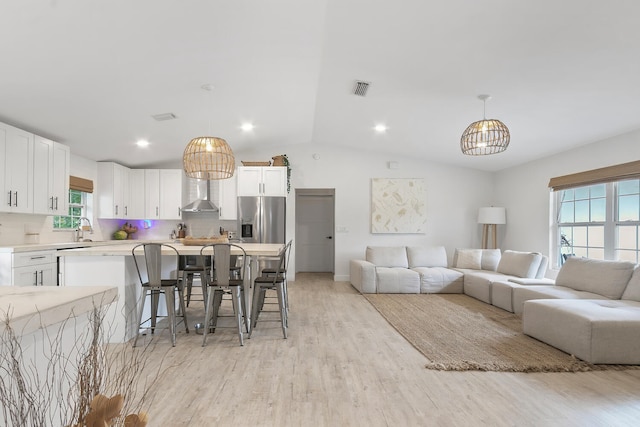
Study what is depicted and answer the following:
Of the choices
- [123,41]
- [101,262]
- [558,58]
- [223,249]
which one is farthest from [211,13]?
[558,58]

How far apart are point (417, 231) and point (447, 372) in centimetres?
511

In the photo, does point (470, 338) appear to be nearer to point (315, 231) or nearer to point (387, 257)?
point (387, 257)

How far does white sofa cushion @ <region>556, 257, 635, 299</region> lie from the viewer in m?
4.11

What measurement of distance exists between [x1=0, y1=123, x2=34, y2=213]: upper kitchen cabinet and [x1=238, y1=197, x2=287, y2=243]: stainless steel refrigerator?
3.35m

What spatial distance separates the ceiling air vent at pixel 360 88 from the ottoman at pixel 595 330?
313 cm

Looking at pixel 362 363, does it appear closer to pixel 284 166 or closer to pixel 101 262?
pixel 101 262

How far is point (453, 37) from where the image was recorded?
3.38 metres

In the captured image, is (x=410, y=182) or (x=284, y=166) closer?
(x=284, y=166)

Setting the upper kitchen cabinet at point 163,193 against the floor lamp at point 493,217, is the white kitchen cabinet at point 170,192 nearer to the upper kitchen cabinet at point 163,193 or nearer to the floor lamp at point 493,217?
the upper kitchen cabinet at point 163,193

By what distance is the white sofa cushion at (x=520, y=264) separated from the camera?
565cm

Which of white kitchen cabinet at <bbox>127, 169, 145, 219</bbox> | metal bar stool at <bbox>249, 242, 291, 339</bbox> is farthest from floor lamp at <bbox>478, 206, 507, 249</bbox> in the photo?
white kitchen cabinet at <bbox>127, 169, 145, 219</bbox>

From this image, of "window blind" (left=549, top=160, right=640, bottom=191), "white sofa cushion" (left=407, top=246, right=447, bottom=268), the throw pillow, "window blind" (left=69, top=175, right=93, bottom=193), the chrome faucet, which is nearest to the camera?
"window blind" (left=549, top=160, right=640, bottom=191)

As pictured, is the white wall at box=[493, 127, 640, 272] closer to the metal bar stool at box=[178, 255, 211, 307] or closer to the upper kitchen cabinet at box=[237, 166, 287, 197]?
the upper kitchen cabinet at box=[237, 166, 287, 197]

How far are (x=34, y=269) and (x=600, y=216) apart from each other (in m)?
7.21
